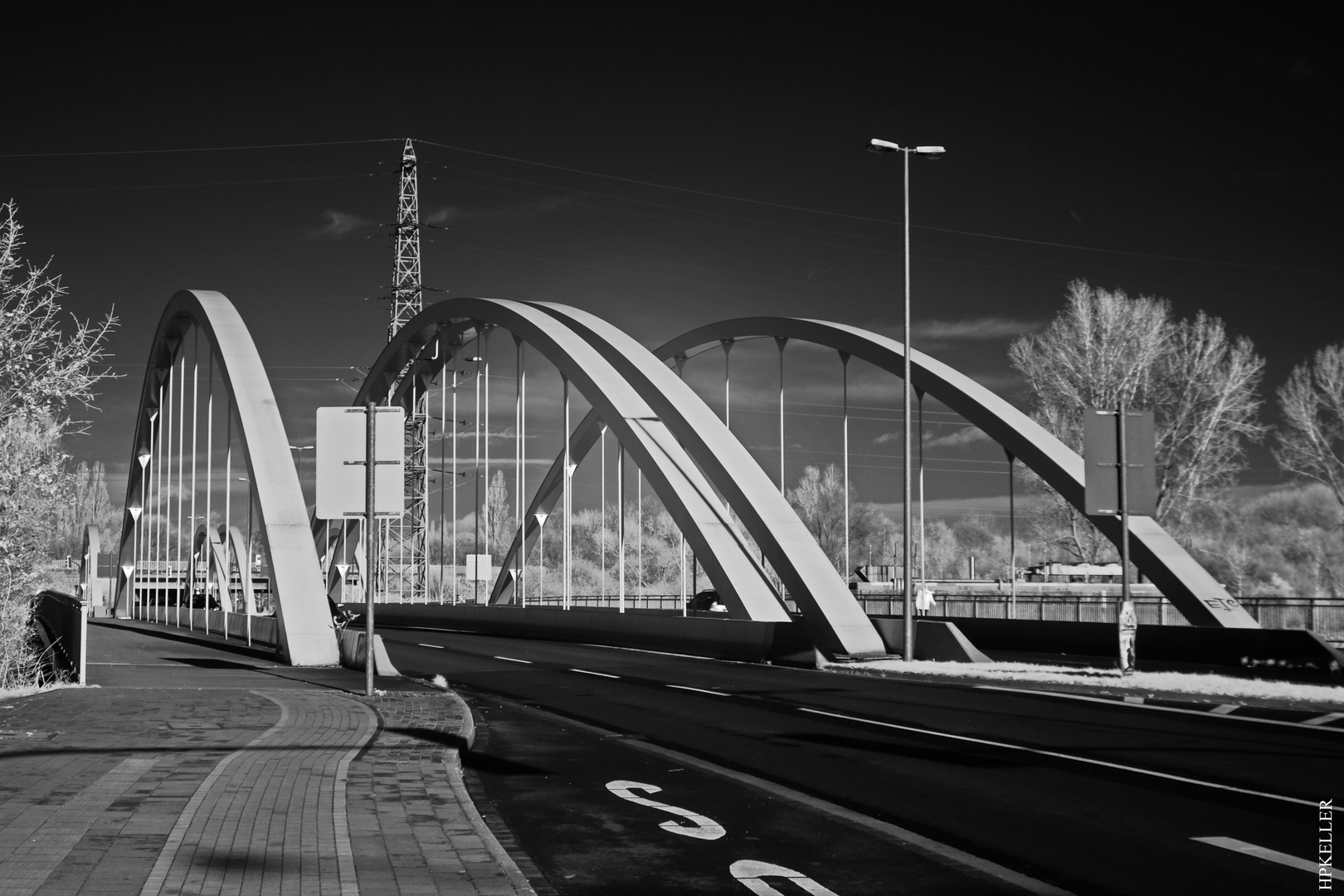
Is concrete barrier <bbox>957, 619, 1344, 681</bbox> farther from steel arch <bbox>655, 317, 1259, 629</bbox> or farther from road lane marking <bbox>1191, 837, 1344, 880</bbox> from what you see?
road lane marking <bbox>1191, 837, 1344, 880</bbox>

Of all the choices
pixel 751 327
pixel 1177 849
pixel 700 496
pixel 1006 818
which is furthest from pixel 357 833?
pixel 751 327

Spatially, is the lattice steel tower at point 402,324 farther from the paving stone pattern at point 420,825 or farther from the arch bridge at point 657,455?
the paving stone pattern at point 420,825

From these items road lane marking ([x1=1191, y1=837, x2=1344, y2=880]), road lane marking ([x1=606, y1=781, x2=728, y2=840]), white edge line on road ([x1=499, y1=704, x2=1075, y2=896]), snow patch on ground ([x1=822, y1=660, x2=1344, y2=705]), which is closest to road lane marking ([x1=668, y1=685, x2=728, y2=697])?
snow patch on ground ([x1=822, y1=660, x2=1344, y2=705])

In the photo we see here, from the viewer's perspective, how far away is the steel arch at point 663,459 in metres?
24.9

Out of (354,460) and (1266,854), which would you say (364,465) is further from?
(1266,854)

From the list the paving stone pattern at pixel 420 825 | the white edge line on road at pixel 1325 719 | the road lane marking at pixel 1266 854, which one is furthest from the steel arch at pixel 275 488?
the road lane marking at pixel 1266 854

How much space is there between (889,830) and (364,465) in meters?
9.61

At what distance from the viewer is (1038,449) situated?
2711 cm

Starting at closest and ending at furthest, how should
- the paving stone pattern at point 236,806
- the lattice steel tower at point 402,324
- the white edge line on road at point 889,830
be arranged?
the paving stone pattern at point 236,806
the white edge line on road at point 889,830
the lattice steel tower at point 402,324

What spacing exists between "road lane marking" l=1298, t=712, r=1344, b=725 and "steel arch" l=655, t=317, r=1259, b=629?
318 inches

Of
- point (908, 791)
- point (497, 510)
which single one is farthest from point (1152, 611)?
point (497, 510)

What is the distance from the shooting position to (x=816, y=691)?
723 inches

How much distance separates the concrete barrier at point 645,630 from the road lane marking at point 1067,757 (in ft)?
31.8

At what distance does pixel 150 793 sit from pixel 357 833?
1.76 m
